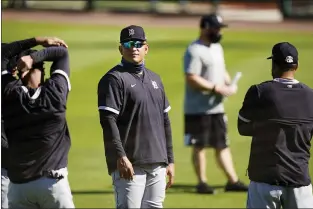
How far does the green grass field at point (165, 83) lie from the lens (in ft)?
29.7

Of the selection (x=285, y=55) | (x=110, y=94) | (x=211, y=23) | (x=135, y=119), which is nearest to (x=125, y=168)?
(x=135, y=119)

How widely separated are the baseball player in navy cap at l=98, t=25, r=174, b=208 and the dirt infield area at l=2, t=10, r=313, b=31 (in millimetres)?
18895

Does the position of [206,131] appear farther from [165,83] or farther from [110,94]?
[165,83]

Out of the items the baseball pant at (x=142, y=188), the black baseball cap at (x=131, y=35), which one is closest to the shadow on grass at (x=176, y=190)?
the baseball pant at (x=142, y=188)

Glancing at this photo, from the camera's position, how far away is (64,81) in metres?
5.91

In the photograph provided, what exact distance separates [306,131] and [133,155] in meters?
1.08

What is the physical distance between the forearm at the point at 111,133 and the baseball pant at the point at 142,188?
208 mm

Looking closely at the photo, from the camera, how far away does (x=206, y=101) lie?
9227 mm

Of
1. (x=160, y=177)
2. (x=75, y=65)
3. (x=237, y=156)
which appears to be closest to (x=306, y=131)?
(x=160, y=177)

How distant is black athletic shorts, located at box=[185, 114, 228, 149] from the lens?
9.13 m

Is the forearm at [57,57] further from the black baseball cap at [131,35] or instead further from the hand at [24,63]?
the black baseball cap at [131,35]

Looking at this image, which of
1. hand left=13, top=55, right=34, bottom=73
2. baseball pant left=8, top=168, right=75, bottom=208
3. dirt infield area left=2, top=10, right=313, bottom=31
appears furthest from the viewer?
dirt infield area left=2, top=10, right=313, bottom=31

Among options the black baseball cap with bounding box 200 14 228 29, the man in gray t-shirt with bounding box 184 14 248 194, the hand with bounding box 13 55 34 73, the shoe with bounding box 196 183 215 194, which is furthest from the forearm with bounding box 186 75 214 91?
the hand with bounding box 13 55 34 73

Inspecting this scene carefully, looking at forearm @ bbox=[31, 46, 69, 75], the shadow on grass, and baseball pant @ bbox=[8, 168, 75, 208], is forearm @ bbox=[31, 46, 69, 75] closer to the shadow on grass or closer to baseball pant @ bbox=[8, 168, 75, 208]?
baseball pant @ bbox=[8, 168, 75, 208]
